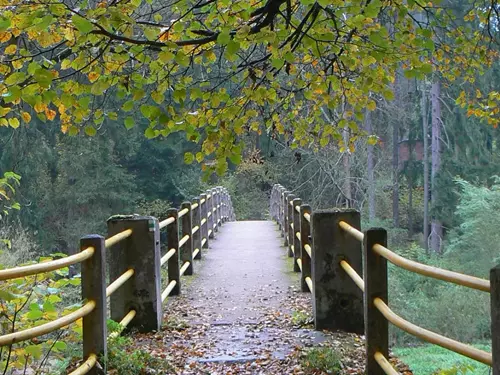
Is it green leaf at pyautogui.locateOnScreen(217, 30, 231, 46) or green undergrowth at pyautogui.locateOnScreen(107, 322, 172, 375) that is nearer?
green leaf at pyautogui.locateOnScreen(217, 30, 231, 46)

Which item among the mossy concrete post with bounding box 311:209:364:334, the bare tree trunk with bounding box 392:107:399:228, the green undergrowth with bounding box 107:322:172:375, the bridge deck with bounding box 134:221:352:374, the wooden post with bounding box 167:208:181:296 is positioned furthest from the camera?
the bare tree trunk with bounding box 392:107:399:228

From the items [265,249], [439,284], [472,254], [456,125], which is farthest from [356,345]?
[456,125]

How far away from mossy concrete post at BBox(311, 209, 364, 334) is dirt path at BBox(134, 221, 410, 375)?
0.59ft

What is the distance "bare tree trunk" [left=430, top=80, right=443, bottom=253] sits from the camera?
Result: 29.8 meters

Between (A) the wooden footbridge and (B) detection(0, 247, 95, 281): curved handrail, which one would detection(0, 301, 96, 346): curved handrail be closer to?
(A) the wooden footbridge

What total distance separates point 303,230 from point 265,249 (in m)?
6.04

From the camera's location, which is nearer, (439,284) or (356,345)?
(356,345)

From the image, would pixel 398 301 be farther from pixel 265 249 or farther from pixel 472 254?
pixel 265 249

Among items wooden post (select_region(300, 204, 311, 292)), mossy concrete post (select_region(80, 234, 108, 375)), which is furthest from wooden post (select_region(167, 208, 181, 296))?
mossy concrete post (select_region(80, 234, 108, 375))

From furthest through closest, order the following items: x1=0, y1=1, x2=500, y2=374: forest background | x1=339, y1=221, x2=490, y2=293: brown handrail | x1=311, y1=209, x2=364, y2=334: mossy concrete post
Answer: x1=0, y1=1, x2=500, y2=374: forest background → x1=311, y1=209, x2=364, y2=334: mossy concrete post → x1=339, y1=221, x2=490, y2=293: brown handrail

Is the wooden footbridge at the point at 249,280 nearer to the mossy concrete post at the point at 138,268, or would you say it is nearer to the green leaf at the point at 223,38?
the mossy concrete post at the point at 138,268

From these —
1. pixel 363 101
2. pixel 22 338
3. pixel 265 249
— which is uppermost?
pixel 363 101

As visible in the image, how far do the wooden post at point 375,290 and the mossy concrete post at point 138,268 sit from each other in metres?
2.59

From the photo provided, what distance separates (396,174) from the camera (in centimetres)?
3956
